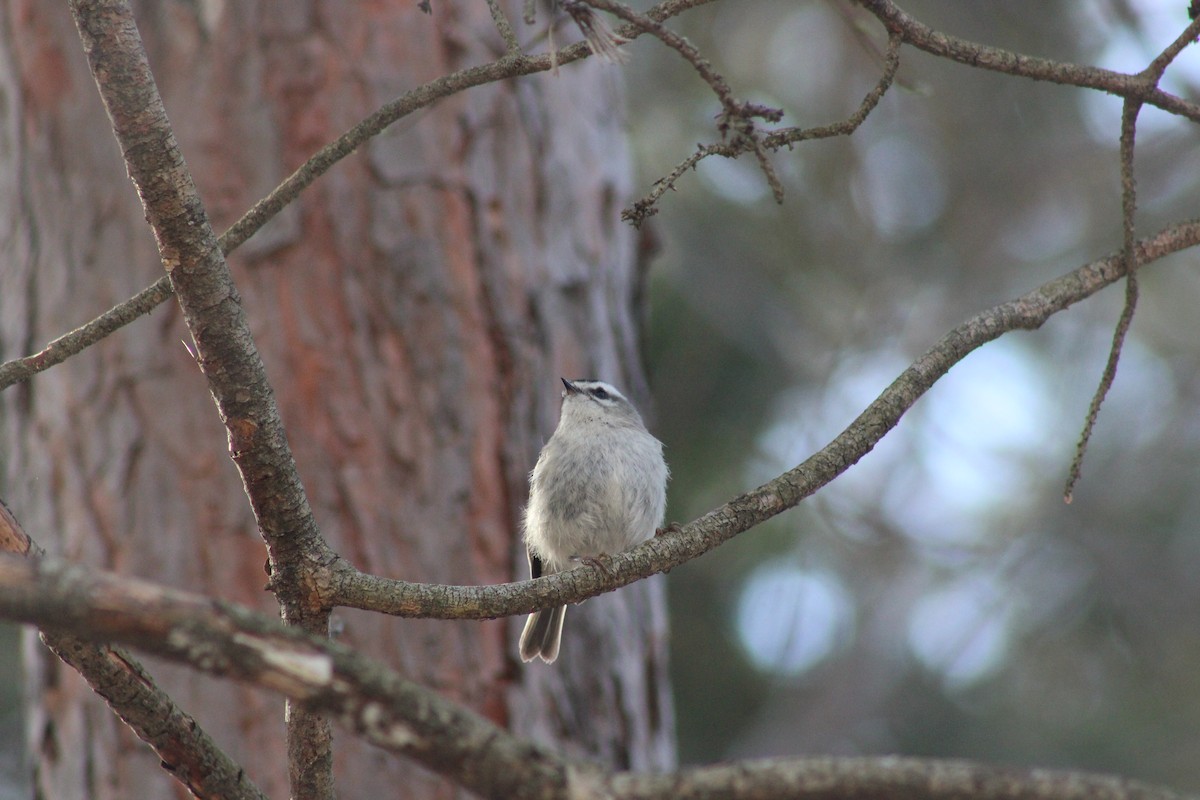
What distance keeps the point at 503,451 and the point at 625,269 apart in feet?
3.72

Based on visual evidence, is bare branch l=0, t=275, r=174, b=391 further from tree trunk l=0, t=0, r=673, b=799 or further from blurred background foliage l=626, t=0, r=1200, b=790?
blurred background foliage l=626, t=0, r=1200, b=790

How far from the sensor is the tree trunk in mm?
3805

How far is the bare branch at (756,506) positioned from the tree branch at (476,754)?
2.24ft

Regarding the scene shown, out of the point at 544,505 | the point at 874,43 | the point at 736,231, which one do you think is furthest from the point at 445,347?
the point at 736,231

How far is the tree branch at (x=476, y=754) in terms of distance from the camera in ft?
4.27

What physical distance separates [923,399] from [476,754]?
8.26 metres

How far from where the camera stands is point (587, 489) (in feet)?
15.6

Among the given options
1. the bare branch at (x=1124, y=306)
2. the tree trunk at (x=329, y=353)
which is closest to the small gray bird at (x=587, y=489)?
the tree trunk at (x=329, y=353)

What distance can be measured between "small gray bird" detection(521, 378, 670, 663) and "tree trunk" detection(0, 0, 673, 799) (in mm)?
289

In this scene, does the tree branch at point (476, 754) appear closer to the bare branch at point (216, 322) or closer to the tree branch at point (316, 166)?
the bare branch at point (216, 322)

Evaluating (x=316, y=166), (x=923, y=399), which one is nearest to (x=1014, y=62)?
(x=316, y=166)

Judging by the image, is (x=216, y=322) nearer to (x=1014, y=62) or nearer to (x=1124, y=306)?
(x=1014, y=62)

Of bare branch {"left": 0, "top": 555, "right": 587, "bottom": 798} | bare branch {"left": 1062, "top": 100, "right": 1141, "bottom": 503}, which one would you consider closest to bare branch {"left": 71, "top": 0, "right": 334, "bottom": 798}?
bare branch {"left": 0, "top": 555, "right": 587, "bottom": 798}

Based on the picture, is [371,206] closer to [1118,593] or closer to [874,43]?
[874,43]
